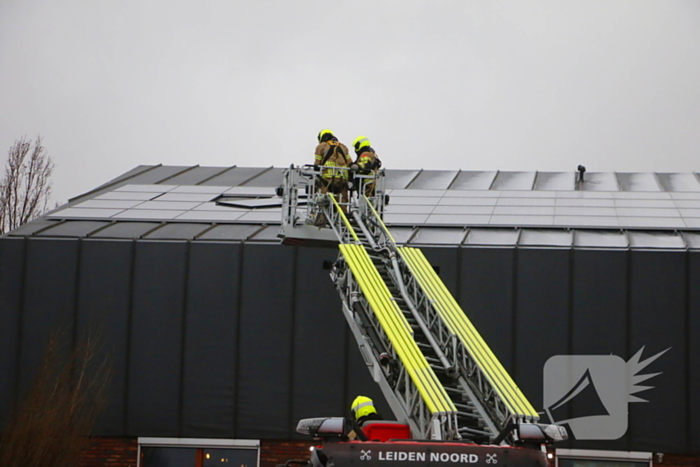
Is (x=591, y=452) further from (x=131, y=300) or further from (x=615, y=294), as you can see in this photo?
(x=131, y=300)

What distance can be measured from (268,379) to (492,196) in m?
9.17

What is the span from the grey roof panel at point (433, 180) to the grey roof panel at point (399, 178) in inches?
8.7

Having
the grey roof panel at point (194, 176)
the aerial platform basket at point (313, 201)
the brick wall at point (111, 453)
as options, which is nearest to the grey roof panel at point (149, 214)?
the grey roof panel at point (194, 176)

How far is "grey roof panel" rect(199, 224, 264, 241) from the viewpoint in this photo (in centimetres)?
2171

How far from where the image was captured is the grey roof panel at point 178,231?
2178 centimetres

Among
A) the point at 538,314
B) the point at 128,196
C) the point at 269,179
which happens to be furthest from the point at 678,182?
the point at 128,196

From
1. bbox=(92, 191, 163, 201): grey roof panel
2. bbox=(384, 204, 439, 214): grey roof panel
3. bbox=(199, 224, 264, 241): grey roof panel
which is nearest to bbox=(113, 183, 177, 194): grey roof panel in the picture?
bbox=(92, 191, 163, 201): grey roof panel

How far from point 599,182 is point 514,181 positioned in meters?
2.62

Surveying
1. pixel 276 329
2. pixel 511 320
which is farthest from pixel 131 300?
pixel 511 320

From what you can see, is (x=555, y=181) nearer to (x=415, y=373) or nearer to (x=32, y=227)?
(x=32, y=227)

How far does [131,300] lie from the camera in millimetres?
21188

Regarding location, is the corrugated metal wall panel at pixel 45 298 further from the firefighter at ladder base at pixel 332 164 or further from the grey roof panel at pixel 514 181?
the grey roof panel at pixel 514 181

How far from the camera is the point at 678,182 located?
90.1ft

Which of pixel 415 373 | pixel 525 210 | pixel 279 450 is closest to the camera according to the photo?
pixel 415 373
